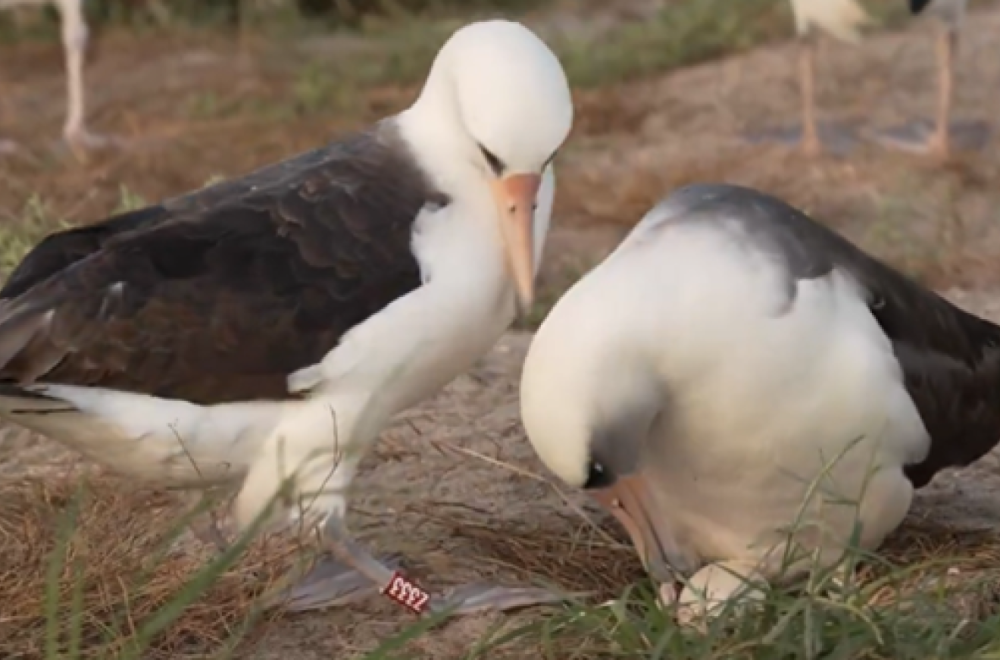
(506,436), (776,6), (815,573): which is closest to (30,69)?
(776,6)

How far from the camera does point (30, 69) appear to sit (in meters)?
10.6

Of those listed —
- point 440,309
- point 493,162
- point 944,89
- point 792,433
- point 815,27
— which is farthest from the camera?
point 815,27

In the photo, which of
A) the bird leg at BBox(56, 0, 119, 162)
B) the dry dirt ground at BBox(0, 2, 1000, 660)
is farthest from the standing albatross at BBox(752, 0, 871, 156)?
the bird leg at BBox(56, 0, 119, 162)

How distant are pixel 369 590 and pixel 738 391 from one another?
0.86m

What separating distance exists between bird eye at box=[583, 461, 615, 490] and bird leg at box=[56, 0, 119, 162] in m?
5.46

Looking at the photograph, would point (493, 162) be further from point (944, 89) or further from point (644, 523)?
point (944, 89)

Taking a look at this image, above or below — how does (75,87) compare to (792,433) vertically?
below

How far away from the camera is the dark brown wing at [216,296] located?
3449 mm

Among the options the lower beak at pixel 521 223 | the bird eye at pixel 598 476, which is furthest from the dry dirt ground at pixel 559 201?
the lower beak at pixel 521 223

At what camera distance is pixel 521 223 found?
353 centimetres

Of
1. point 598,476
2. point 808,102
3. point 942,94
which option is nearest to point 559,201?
point 808,102

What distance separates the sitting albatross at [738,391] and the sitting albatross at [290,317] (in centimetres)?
27

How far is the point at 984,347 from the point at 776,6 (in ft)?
22.4

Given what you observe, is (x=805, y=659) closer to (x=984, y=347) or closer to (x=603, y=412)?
(x=603, y=412)
